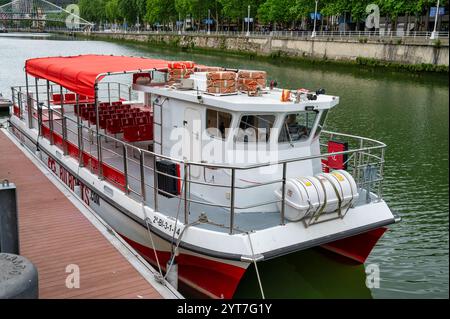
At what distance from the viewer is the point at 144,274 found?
846 centimetres

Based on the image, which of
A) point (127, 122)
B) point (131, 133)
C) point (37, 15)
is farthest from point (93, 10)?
point (131, 133)

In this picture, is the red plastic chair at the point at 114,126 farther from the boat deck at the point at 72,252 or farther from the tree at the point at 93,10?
the tree at the point at 93,10

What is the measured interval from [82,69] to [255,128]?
15.0 feet

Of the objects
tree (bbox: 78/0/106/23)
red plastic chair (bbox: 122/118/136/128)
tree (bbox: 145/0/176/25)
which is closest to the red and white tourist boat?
red plastic chair (bbox: 122/118/136/128)

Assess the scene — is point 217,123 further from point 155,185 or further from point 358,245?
point 358,245

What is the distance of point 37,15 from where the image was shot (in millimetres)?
181750

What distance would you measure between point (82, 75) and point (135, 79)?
1.85 m

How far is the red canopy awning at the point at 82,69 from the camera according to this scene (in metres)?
10.9

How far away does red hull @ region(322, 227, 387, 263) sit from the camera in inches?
404

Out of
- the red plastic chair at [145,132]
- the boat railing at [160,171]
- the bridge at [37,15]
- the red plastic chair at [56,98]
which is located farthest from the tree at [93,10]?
the red plastic chair at [145,132]

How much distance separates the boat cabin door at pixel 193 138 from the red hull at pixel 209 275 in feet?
6.03

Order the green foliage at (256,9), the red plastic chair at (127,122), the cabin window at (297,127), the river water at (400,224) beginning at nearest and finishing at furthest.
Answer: the cabin window at (297,127)
the river water at (400,224)
the red plastic chair at (127,122)
the green foliage at (256,9)

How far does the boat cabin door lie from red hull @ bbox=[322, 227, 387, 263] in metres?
3.44

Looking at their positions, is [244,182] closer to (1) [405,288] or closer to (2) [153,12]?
(1) [405,288]
